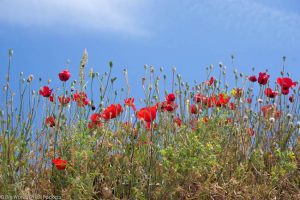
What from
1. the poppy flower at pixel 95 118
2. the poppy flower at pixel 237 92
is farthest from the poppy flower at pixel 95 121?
the poppy flower at pixel 237 92

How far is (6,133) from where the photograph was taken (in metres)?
3.45

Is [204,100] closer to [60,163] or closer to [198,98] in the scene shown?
[198,98]

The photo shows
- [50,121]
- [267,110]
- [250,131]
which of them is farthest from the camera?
[267,110]

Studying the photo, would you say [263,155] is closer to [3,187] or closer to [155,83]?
[155,83]

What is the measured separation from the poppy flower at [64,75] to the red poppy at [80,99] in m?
0.17

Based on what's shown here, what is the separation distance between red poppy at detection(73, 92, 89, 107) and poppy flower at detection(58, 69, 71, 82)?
0.17 m

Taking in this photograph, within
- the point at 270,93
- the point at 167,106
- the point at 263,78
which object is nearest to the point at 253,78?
the point at 270,93

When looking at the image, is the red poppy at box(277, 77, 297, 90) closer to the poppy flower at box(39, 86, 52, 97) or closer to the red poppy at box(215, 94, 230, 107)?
the red poppy at box(215, 94, 230, 107)

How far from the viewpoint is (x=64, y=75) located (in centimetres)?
370

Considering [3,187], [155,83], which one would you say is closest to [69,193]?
[3,187]

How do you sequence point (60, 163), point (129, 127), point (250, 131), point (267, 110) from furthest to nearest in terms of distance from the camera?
point (267, 110)
point (250, 131)
point (129, 127)
point (60, 163)

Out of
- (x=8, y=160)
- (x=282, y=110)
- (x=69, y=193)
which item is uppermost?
(x=282, y=110)

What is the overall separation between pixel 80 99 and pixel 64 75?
0.22m

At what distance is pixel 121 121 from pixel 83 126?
1.06ft
